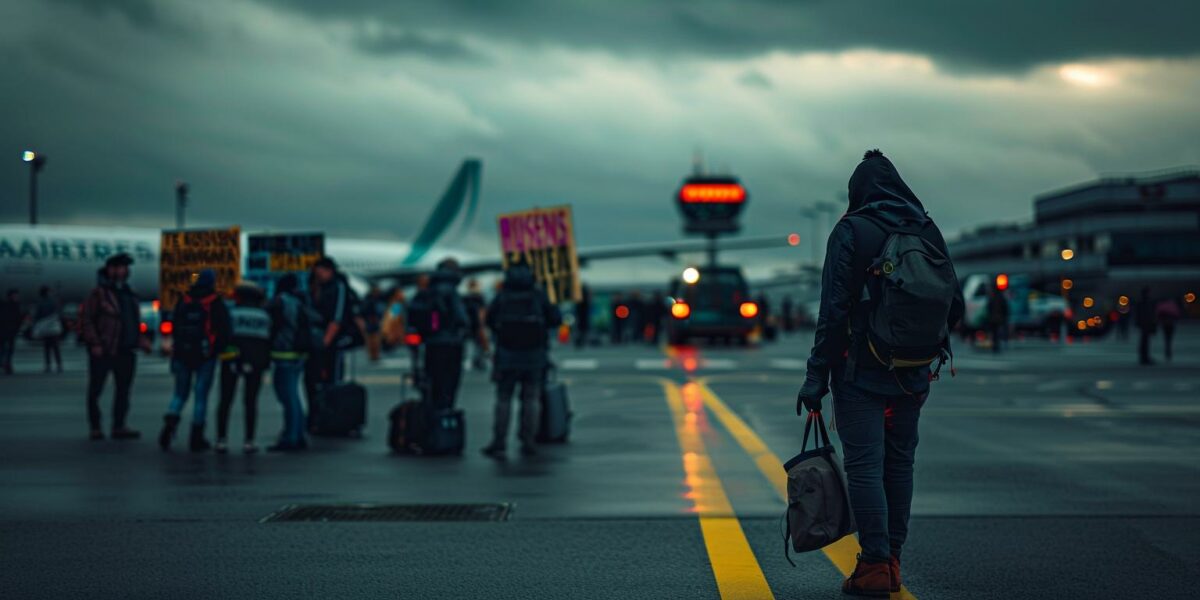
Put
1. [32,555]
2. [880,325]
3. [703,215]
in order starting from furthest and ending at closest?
[703,215], [32,555], [880,325]

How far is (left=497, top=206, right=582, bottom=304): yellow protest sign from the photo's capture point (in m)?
16.1

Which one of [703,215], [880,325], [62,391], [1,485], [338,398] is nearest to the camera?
[880,325]

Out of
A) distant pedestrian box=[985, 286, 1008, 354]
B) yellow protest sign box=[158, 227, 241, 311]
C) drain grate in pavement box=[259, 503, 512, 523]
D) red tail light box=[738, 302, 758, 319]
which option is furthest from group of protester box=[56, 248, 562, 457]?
red tail light box=[738, 302, 758, 319]

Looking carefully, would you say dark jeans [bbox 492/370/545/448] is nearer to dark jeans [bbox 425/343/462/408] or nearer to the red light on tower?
dark jeans [bbox 425/343/462/408]

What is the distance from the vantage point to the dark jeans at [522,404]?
11.1 meters

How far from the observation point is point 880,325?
525 centimetres

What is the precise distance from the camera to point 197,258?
17.9 meters

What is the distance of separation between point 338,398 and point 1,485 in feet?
12.9

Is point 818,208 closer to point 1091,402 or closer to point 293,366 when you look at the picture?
point 1091,402

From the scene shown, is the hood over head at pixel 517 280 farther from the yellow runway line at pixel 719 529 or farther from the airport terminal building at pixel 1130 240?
the airport terminal building at pixel 1130 240

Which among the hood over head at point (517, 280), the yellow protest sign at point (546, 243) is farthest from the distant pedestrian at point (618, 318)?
the hood over head at point (517, 280)

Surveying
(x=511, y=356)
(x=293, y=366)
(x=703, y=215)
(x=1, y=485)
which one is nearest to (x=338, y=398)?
(x=293, y=366)

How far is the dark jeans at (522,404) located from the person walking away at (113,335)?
3723 millimetres

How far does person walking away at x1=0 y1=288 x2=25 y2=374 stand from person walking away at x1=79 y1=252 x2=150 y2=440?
1335 cm
